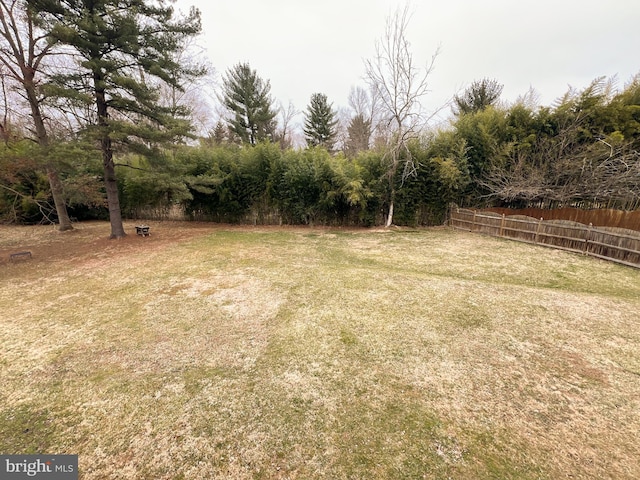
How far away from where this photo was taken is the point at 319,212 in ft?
32.8

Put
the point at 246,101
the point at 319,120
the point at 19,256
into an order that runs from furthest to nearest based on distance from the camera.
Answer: the point at 319,120 < the point at 246,101 < the point at 19,256

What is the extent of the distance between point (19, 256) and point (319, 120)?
15.9 m

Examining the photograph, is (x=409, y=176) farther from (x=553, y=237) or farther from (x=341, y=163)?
(x=553, y=237)

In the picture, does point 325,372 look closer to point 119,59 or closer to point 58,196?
point 119,59

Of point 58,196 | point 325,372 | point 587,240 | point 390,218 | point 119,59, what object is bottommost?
point 325,372

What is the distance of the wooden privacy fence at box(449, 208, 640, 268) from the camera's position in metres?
5.23

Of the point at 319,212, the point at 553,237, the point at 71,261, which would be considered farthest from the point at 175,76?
the point at 553,237

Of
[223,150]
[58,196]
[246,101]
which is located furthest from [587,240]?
[246,101]

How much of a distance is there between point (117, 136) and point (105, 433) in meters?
6.29

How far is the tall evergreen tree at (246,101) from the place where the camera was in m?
15.2

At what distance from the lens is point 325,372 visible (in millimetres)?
2365

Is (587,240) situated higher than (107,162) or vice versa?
(107,162)

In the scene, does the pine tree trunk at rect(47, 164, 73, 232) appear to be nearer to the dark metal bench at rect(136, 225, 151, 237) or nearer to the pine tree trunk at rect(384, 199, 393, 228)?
the dark metal bench at rect(136, 225, 151, 237)

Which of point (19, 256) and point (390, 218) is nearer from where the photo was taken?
point (19, 256)
